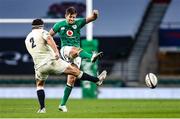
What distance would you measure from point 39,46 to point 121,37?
15.7 metres

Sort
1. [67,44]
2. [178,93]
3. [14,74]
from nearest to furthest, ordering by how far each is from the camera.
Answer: [67,44] < [178,93] < [14,74]

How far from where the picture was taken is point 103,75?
15078 millimetres

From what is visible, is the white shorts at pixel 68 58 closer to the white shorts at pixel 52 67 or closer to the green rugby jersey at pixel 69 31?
the green rugby jersey at pixel 69 31

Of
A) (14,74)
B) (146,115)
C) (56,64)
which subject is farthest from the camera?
(14,74)

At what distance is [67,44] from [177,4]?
15.9m

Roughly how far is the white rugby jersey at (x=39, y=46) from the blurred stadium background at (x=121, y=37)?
1371 cm

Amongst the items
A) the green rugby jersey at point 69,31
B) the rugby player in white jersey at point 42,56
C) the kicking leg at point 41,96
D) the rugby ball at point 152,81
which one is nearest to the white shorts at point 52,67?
the rugby player in white jersey at point 42,56

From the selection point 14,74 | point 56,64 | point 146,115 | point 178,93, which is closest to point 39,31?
point 56,64

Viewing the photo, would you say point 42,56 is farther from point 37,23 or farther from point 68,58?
point 68,58

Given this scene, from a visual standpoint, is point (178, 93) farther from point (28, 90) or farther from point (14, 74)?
point (14, 74)

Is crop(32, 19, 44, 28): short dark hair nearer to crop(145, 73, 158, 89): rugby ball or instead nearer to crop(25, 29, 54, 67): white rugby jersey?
crop(25, 29, 54, 67): white rugby jersey

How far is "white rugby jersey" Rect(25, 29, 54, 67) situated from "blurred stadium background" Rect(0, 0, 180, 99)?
45.0 ft

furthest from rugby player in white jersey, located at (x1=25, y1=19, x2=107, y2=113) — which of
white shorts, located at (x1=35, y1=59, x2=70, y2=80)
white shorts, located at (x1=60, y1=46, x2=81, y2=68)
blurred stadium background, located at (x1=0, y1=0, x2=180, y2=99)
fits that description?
blurred stadium background, located at (x1=0, y1=0, x2=180, y2=99)

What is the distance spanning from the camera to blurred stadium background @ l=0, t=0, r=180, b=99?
2893 cm
